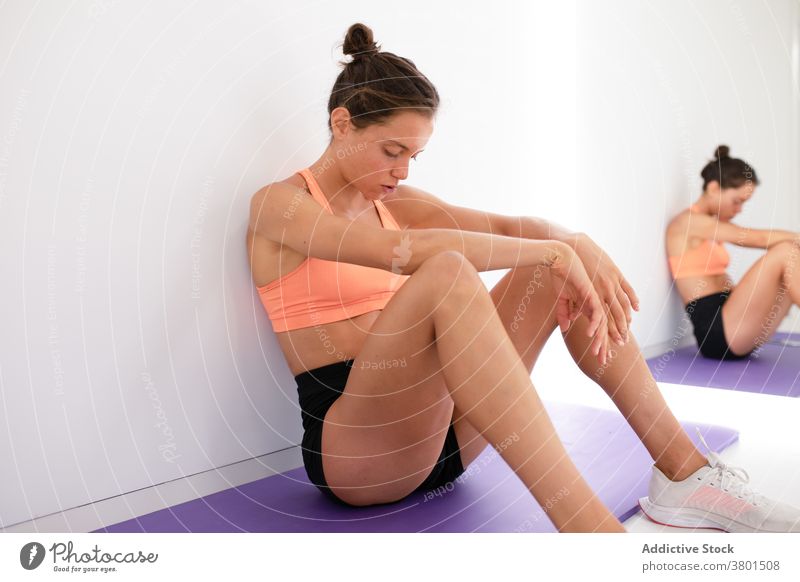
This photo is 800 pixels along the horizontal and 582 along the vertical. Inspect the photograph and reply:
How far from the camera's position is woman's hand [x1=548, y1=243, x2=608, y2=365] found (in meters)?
0.77

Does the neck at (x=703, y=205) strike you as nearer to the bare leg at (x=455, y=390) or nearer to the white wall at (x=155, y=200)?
the white wall at (x=155, y=200)

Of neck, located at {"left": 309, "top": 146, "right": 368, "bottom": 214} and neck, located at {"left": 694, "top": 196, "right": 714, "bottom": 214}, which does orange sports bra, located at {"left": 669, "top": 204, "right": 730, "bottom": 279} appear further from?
neck, located at {"left": 309, "top": 146, "right": 368, "bottom": 214}

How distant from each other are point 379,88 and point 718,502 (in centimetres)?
65

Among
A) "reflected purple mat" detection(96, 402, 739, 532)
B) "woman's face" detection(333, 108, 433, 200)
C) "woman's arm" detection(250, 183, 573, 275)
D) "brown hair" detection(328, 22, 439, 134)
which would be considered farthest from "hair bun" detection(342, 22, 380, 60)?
"reflected purple mat" detection(96, 402, 739, 532)

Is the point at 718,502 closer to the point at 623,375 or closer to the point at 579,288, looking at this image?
the point at 623,375

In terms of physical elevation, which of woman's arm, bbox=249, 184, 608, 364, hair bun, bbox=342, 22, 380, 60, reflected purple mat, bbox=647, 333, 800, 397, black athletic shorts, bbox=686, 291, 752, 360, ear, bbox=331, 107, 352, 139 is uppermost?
hair bun, bbox=342, 22, 380, 60

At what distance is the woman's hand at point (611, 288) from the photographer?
0.80m

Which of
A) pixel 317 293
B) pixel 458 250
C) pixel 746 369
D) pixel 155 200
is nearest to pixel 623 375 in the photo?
pixel 458 250

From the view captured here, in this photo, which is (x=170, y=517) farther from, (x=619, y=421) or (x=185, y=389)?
(x=619, y=421)

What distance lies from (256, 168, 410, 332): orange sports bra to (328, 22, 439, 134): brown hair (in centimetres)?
12

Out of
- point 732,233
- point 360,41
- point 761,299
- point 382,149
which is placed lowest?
point 761,299

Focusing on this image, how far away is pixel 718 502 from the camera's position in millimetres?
840

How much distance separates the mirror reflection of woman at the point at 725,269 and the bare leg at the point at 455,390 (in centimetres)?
131
